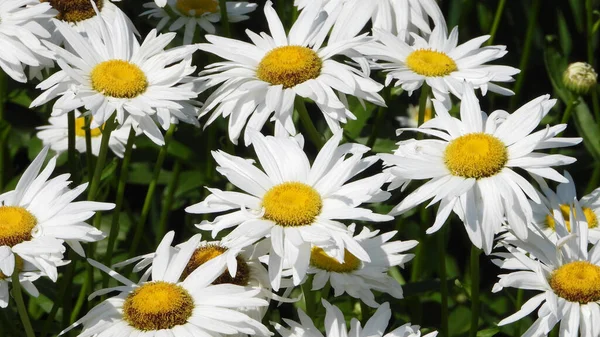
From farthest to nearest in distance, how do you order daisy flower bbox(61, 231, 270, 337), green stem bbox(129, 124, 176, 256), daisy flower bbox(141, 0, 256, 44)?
daisy flower bbox(141, 0, 256, 44), green stem bbox(129, 124, 176, 256), daisy flower bbox(61, 231, 270, 337)

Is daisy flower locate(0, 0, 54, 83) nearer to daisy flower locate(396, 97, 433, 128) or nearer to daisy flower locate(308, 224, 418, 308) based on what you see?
daisy flower locate(308, 224, 418, 308)

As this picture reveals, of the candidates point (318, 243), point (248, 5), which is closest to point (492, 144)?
point (318, 243)

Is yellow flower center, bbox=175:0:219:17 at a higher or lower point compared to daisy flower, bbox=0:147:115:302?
higher

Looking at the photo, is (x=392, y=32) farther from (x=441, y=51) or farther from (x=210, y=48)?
(x=210, y=48)

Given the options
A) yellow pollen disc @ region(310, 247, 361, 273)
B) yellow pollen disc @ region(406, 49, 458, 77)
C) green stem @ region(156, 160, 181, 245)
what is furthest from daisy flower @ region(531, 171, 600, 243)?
green stem @ region(156, 160, 181, 245)

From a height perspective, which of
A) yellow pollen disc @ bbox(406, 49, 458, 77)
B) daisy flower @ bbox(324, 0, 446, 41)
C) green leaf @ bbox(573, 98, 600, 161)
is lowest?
green leaf @ bbox(573, 98, 600, 161)

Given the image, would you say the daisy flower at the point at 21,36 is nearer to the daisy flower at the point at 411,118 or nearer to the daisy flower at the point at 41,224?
the daisy flower at the point at 41,224

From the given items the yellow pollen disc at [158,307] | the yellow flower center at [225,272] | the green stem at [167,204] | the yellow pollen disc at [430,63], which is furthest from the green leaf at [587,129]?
the yellow pollen disc at [158,307]
